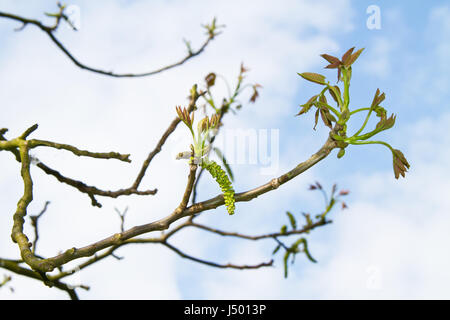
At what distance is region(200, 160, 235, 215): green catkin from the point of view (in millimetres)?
1187

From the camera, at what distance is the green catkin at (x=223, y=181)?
1.19m

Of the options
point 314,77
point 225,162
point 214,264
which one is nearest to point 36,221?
point 214,264

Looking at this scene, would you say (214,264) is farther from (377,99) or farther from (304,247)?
(377,99)

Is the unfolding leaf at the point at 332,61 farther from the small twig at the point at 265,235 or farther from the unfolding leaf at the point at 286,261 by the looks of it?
the small twig at the point at 265,235

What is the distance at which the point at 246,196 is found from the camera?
4.01ft

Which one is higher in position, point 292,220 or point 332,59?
point 332,59

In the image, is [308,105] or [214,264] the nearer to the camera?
[308,105]

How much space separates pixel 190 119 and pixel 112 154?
61cm

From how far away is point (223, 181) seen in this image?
1199mm

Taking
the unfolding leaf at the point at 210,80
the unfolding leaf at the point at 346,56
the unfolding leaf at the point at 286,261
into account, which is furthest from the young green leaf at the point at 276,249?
the unfolding leaf at the point at 346,56
